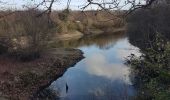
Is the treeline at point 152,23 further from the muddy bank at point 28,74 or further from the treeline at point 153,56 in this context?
the muddy bank at point 28,74

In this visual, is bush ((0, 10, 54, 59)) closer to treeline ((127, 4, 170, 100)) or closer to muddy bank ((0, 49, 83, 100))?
→ muddy bank ((0, 49, 83, 100))

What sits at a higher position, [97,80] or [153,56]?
[153,56]

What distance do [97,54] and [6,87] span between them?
17.1 metres

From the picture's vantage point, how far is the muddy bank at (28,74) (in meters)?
19.8

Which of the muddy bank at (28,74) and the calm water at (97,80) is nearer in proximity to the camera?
the calm water at (97,80)

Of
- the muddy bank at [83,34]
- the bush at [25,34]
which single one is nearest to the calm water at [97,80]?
the bush at [25,34]

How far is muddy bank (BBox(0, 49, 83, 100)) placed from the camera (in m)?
19.8

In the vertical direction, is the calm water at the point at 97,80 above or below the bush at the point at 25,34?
below

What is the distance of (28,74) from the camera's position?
23734mm

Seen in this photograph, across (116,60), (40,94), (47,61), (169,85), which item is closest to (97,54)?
(116,60)

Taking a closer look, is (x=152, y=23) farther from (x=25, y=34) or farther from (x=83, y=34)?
(x=83, y=34)

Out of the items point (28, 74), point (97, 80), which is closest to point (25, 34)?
point (28, 74)

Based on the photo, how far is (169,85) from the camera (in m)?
7.27

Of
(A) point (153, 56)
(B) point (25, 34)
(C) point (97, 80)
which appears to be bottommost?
(C) point (97, 80)
